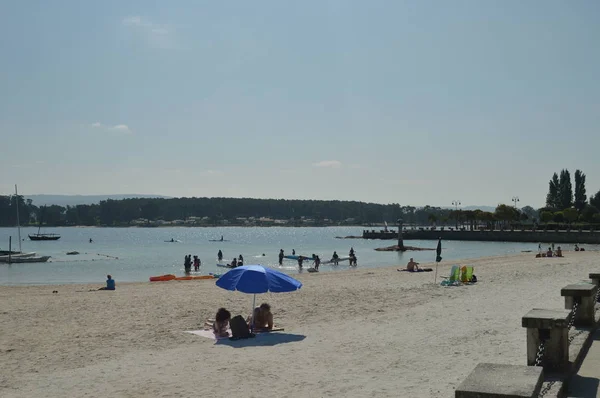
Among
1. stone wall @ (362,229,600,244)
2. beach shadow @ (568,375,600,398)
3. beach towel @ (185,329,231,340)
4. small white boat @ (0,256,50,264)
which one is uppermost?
beach shadow @ (568,375,600,398)

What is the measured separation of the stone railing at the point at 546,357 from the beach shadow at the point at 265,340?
590 centimetres

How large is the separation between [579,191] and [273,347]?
488ft

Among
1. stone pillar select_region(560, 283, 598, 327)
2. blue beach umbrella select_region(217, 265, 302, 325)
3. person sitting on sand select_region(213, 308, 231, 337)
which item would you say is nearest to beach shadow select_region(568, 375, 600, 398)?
stone pillar select_region(560, 283, 598, 327)

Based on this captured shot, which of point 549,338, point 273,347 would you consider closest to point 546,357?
point 549,338

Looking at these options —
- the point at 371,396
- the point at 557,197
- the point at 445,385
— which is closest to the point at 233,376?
the point at 371,396

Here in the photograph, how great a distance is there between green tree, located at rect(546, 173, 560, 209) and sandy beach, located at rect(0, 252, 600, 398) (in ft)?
455

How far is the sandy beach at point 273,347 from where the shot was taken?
9023 mm

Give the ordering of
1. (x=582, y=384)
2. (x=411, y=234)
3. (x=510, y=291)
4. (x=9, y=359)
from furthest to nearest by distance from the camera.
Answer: (x=411, y=234), (x=510, y=291), (x=9, y=359), (x=582, y=384)

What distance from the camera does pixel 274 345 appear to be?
486 inches

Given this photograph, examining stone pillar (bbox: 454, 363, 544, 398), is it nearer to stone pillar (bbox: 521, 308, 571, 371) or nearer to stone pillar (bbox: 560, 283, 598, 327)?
stone pillar (bbox: 521, 308, 571, 371)

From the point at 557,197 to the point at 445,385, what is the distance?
499 ft

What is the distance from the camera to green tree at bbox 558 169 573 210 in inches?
5655

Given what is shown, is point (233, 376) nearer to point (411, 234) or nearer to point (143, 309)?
point (143, 309)

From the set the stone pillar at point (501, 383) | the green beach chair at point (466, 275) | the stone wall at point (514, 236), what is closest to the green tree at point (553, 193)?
the stone wall at point (514, 236)
